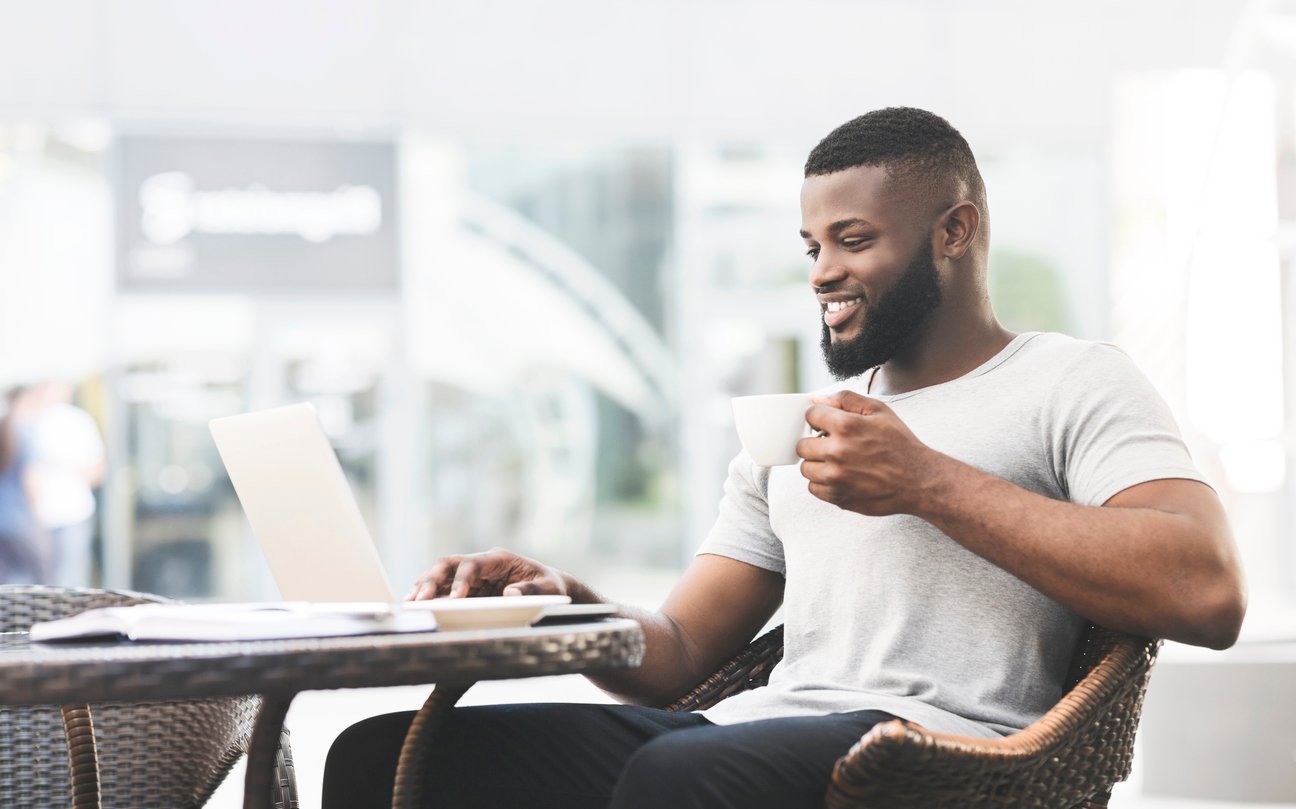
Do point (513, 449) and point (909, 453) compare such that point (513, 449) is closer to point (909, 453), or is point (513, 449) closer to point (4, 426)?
point (4, 426)

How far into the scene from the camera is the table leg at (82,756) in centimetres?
194

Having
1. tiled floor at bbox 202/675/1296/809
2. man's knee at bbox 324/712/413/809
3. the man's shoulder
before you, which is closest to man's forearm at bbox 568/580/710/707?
man's knee at bbox 324/712/413/809

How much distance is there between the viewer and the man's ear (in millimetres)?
2115

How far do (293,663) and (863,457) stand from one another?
721mm

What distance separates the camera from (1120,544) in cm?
166

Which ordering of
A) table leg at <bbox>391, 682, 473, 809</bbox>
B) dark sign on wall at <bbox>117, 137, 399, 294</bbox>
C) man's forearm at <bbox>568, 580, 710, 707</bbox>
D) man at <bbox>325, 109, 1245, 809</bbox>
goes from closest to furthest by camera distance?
man at <bbox>325, 109, 1245, 809</bbox> < table leg at <bbox>391, 682, 473, 809</bbox> < man's forearm at <bbox>568, 580, 710, 707</bbox> < dark sign on wall at <bbox>117, 137, 399, 294</bbox>

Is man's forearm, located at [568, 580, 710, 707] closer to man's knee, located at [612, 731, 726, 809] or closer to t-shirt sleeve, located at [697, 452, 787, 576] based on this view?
t-shirt sleeve, located at [697, 452, 787, 576]

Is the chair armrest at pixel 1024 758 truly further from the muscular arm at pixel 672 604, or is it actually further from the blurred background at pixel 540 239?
the blurred background at pixel 540 239

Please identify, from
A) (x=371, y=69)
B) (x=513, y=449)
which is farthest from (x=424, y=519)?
(x=371, y=69)

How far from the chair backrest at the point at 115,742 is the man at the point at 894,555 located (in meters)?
0.47

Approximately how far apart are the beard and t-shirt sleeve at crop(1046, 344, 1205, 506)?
25cm

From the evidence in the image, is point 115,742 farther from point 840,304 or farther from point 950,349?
point 950,349

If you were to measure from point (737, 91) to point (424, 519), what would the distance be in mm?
3199

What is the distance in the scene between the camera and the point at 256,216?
26.4 feet
